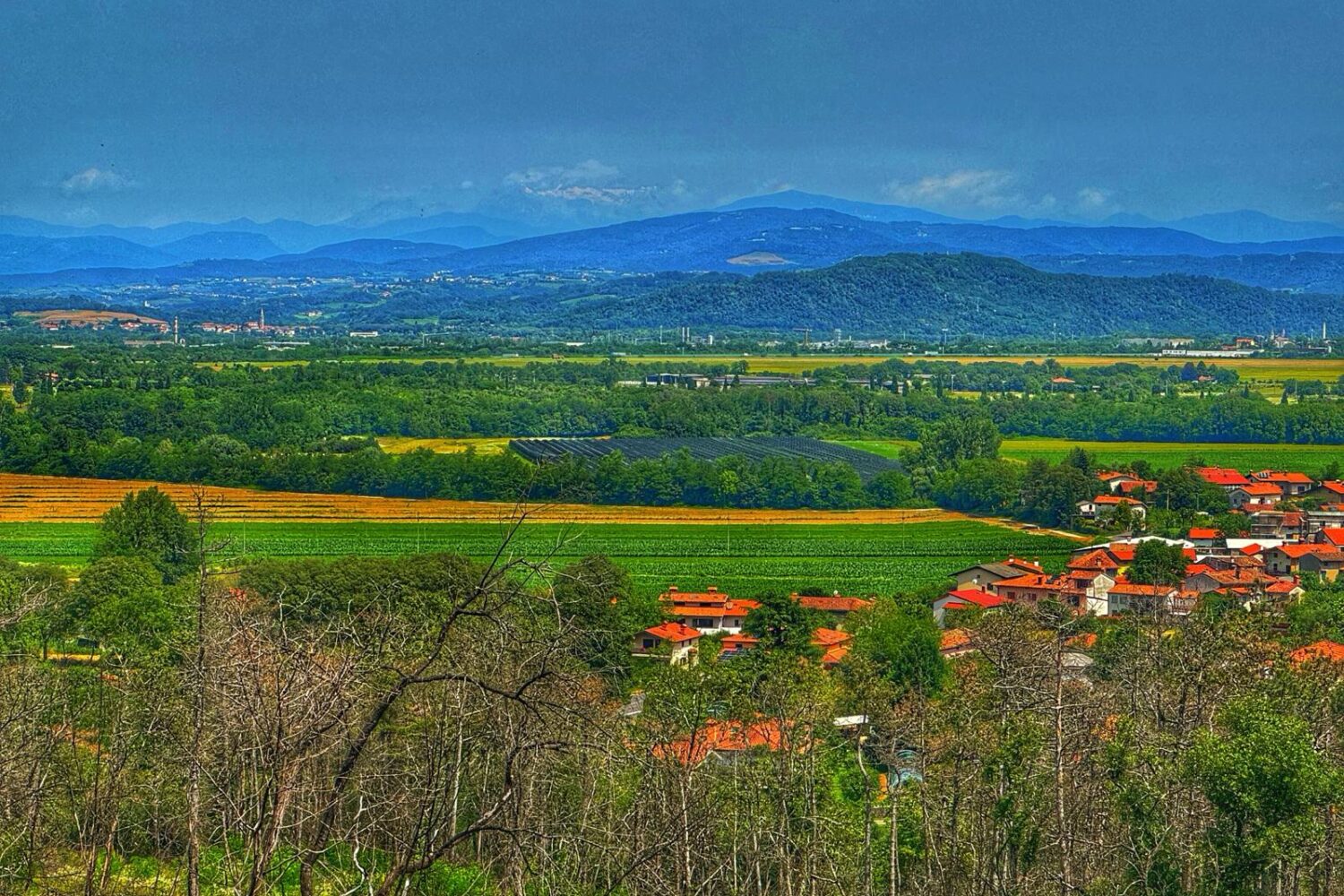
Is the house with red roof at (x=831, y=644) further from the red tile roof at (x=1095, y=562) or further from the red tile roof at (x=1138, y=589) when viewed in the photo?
the red tile roof at (x=1095, y=562)

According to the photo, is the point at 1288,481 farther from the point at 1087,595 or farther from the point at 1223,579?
the point at 1087,595

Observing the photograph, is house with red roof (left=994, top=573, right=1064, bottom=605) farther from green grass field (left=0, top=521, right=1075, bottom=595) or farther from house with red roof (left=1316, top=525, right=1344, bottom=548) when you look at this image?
house with red roof (left=1316, top=525, right=1344, bottom=548)

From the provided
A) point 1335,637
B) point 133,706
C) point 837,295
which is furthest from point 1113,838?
point 837,295

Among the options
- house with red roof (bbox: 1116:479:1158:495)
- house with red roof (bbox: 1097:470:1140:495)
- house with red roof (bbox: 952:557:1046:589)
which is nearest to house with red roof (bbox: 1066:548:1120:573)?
house with red roof (bbox: 952:557:1046:589)

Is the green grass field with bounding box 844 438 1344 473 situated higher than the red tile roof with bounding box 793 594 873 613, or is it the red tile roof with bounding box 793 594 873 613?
the green grass field with bounding box 844 438 1344 473

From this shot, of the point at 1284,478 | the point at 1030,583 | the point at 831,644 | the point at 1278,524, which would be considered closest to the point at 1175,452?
the point at 1284,478

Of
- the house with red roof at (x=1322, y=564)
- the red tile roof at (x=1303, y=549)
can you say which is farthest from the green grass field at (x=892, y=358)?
the house with red roof at (x=1322, y=564)

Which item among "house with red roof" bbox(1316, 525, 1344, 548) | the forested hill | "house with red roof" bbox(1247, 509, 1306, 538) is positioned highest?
the forested hill
